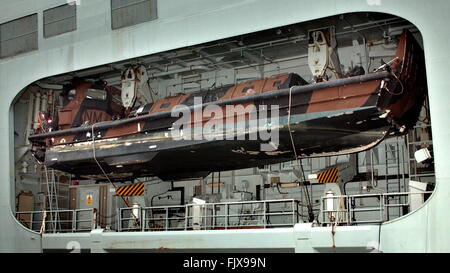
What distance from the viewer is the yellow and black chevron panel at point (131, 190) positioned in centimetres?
1383

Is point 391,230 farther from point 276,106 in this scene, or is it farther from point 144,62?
point 144,62

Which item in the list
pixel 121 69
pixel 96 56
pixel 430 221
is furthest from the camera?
pixel 121 69

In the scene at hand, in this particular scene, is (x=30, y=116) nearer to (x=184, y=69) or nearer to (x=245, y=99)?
(x=184, y=69)

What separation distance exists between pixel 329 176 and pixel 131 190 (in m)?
4.71

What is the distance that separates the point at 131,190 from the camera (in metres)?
13.9

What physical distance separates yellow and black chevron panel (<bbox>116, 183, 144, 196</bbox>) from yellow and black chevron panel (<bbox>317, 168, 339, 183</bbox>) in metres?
4.48

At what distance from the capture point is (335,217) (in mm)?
10555

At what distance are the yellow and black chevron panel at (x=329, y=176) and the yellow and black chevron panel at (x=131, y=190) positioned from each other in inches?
176

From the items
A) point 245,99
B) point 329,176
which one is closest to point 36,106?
point 245,99

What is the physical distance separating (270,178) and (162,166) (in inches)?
104

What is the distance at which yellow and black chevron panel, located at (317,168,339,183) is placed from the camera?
11.5 meters

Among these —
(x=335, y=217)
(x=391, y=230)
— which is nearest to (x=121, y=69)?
(x=335, y=217)

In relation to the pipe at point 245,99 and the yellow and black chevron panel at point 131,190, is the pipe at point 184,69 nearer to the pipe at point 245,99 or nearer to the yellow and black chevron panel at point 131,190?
the pipe at point 245,99

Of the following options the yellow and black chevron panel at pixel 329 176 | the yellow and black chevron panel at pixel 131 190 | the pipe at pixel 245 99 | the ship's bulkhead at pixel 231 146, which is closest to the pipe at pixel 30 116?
the ship's bulkhead at pixel 231 146
